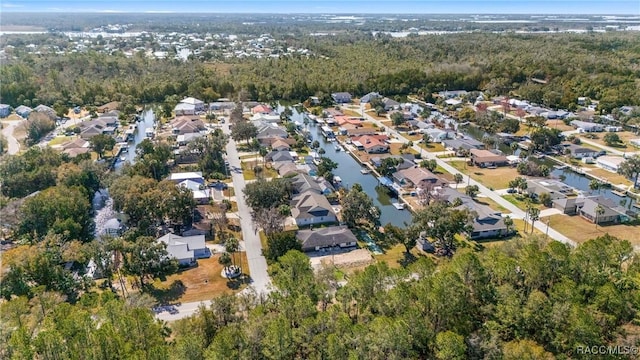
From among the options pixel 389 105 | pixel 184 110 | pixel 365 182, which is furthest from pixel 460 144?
pixel 184 110

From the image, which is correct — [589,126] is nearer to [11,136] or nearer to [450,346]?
[450,346]

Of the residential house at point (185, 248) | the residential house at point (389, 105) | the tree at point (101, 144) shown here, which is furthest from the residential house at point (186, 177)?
the residential house at point (389, 105)

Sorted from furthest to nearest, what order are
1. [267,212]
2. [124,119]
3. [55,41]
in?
1. [55,41]
2. [124,119]
3. [267,212]

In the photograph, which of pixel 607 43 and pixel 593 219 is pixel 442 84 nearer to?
pixel 593 219

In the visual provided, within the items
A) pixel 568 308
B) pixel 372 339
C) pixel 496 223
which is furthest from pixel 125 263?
pixel 496 223

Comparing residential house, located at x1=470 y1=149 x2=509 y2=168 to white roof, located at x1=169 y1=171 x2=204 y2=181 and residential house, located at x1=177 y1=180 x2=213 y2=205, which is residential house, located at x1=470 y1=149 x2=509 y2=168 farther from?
white roof, located at x1=169 y1=171 x2=204 y2=181

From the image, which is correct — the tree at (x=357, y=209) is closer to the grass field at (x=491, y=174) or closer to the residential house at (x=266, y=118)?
the grass field at (x=491, y=174)

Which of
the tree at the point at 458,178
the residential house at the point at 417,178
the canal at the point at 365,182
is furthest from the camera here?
the tree at the point at 458,178
